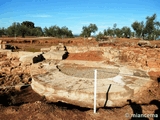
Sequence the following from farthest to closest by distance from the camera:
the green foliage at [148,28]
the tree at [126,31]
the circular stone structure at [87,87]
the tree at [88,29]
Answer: the tree at [126,31]
the tree at [88,29]
the green foliage at [148,28]
the circular stone structure at [87,87]

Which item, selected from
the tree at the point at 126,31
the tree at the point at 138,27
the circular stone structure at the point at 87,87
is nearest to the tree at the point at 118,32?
the tree at the point at 126,31

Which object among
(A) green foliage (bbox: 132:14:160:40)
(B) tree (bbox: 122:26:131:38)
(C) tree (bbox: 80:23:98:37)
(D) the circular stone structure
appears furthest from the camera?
(B) tree (bbox: 122:26:131:38)

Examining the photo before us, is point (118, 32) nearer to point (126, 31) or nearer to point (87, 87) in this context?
point (126, 31)

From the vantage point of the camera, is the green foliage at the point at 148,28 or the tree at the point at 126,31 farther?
the tree at the point at 126,31

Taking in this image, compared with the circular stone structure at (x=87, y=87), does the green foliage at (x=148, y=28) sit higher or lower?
higher

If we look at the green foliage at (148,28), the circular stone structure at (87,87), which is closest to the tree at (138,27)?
the green foliage at (148,28)

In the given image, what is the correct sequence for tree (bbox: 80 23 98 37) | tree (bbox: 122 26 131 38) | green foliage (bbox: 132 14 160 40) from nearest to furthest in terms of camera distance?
1. green foliage (bbox: 132 14 160 40)
2. tree (bbox: 80 23 98 37)
3. tree (bbox: 122 26 131 38)

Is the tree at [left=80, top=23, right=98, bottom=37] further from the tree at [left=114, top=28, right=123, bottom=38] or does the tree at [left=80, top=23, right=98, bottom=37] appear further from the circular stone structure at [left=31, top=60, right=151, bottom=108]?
the circular stone structure at [left=31, top=60, right=151, bottom=108]

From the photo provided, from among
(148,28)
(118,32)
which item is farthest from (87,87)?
(118,32)

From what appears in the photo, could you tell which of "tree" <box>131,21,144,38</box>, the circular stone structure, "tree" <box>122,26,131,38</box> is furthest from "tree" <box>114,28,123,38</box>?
the circular stone structure

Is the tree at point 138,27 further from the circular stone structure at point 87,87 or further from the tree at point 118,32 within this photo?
the circular stone structure at point 87,87

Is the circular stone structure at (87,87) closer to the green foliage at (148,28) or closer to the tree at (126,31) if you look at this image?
the green foliage at (148,28)

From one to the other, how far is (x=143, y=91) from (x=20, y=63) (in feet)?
26.7


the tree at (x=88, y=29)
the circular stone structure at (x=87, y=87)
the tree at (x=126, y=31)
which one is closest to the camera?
the circular stone structure at (x=87, y=87)
